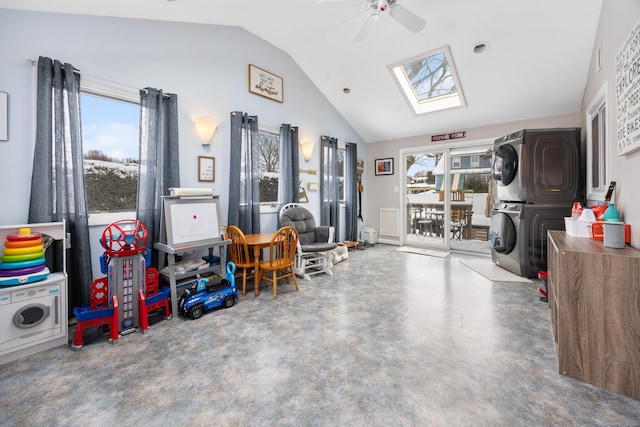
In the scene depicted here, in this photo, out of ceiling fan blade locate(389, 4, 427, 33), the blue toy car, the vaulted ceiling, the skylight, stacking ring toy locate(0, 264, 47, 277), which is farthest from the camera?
the skylight

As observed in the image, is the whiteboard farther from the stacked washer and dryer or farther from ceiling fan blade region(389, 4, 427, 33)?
the stacked washer and dryer

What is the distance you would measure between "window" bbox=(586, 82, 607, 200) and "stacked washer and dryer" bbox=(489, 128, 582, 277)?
201 mm

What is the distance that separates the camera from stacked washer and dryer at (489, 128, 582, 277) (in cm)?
345

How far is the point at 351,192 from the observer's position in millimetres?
5652

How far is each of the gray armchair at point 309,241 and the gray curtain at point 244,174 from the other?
0.46 m

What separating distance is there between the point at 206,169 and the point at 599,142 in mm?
4402

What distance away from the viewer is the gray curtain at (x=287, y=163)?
4.17 metres

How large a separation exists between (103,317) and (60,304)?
0.95 feet

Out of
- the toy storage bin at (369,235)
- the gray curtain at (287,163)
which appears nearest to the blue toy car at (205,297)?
the gray curtain at (287,163)

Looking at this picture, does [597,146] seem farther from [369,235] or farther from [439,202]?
[369,235]

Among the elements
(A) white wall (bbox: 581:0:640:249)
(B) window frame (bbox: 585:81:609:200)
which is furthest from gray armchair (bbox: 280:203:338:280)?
(B) window frame (bbox: 585:81:609:200)

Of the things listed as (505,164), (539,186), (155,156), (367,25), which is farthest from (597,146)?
(155,156)

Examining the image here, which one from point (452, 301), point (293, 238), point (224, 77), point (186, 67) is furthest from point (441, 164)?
point (186, 67)

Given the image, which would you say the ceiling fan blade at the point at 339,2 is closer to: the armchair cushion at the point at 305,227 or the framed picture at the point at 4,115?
the armchair cushion at the point at 305,227
